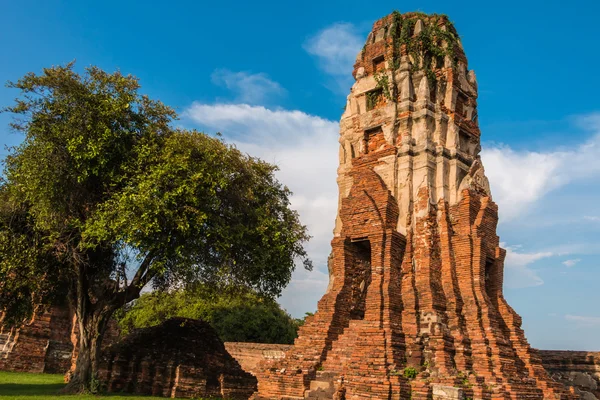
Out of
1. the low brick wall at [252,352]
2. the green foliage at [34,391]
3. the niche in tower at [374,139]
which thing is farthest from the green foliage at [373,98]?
the low brick wall at [252,352]

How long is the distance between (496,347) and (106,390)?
9.73 m

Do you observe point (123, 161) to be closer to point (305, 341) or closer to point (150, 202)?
point (150, 202)

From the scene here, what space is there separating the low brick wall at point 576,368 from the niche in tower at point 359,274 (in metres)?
4.95

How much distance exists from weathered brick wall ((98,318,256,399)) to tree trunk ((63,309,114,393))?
3.47 ft

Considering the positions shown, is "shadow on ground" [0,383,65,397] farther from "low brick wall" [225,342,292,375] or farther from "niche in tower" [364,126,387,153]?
"niche in tower" [364,126,387,153]

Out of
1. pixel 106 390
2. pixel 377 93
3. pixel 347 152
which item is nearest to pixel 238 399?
pixel 106 390

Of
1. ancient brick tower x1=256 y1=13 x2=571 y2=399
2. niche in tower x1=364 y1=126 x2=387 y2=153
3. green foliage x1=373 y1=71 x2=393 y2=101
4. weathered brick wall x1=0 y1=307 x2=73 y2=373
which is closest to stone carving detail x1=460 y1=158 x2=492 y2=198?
ancient brick tower x1=256 y1=13 x2=571 y2=399

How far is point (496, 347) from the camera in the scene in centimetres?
935

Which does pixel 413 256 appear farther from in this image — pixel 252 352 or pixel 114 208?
pixel 252 352

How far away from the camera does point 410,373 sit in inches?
350

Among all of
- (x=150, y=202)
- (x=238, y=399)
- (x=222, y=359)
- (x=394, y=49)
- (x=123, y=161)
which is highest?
(x=394, y=49)

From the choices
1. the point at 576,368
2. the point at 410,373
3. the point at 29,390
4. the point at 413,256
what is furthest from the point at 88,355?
the point at 576,368

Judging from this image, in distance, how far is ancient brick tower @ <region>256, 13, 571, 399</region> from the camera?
29.8 feet

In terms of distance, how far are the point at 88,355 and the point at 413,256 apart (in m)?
8.08
